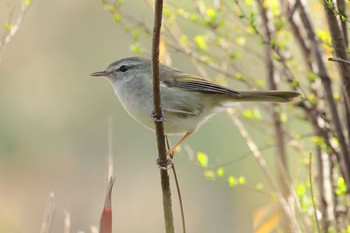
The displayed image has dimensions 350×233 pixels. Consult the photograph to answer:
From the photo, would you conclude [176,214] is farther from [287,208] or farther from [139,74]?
[287,208]

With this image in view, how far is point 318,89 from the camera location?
14.3 ft

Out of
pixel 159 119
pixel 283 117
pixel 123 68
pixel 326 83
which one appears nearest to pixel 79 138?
pixel 123 68

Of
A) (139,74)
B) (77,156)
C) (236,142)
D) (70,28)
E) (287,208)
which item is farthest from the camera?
(70,28)

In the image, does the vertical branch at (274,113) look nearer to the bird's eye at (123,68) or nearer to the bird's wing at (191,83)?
the bird's wing at (191,83)

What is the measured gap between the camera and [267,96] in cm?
398

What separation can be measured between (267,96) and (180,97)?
1.60 ft

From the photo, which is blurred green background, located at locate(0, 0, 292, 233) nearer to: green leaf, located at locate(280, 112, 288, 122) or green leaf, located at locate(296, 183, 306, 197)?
green leaf, located at locate(280, 112, 288, 122)

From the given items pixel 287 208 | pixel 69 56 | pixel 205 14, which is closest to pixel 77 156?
pixel 69 56

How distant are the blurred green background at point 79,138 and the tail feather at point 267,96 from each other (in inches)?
109

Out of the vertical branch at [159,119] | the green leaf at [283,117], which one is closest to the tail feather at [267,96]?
the green leaf at [283,117]

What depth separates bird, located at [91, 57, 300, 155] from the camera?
387 cm

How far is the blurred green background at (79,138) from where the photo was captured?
281 inches

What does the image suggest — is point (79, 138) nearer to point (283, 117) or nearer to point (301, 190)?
point (283, 117)

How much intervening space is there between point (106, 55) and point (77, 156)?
1678 millimetres
